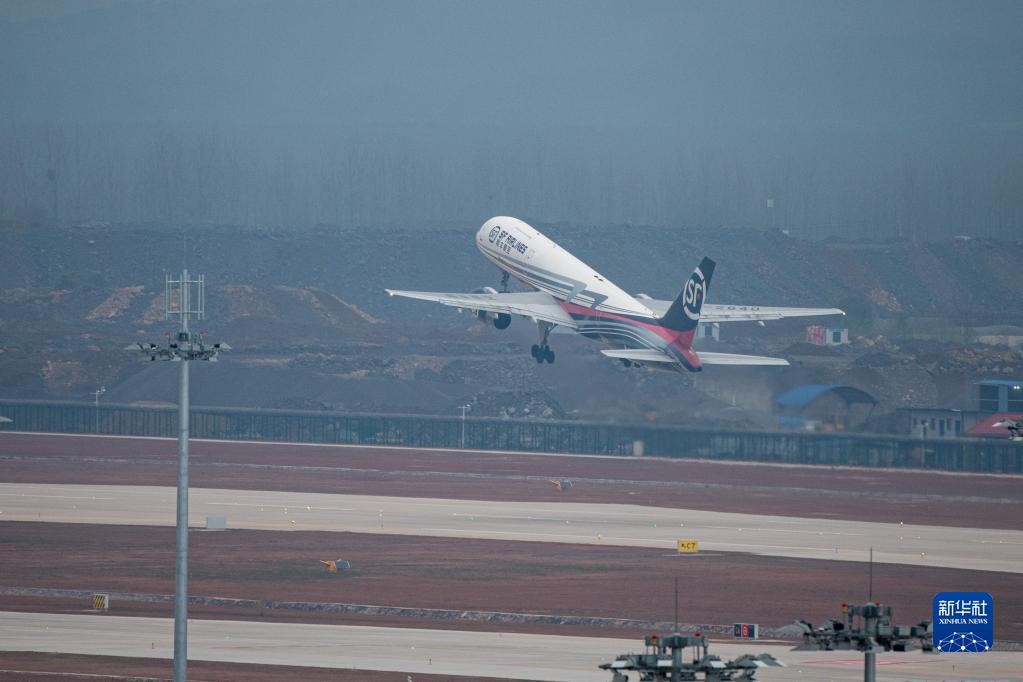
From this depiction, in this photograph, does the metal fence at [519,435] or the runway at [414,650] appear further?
the metal fence at [519,435]

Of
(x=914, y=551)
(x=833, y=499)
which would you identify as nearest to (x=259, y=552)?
→ (x=914, y=551)

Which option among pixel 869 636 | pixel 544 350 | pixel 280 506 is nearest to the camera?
pixel 869 636

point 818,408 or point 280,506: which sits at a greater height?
point 818,408

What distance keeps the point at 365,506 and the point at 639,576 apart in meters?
28.4

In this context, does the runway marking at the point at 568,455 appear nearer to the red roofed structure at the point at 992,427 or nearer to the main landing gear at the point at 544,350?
the red roofed structure at the point at 992,427

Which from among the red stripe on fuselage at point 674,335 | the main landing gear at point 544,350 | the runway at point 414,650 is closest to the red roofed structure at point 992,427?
the red stripe on fuselage at point 674,335

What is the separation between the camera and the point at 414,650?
5294 centimetres

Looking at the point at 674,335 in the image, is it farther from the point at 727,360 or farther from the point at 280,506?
the point at 280,506

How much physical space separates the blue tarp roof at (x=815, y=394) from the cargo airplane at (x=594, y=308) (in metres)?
7.82

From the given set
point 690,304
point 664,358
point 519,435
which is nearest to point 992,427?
point 690,304

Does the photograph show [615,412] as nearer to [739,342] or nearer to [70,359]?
[739,342]

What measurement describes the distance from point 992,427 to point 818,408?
14.1 metres

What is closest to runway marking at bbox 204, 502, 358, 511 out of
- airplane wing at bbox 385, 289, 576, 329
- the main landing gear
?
airplane wing at bbox 385, 289, 576, 329

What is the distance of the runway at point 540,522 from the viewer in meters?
78.5
